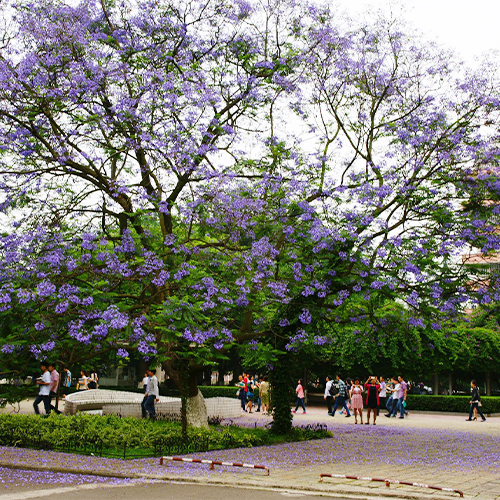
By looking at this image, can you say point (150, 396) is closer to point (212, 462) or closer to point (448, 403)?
point (212, 462)

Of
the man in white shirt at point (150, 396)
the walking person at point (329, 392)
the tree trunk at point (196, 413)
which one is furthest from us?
the walking person at point (329, 392)

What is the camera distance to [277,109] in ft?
45.4

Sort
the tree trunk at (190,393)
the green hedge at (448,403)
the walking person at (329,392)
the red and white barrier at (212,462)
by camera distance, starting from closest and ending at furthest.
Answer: the red and white barrier at (212,462) → the tree trunk at (190,393) → the walking person at (329,392) → the green hedge at (448,403)

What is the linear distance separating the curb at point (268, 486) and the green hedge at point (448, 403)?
2203 cm

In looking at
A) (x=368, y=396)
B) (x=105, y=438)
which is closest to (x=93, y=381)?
(x=368, y=396)

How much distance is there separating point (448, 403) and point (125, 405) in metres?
16.5

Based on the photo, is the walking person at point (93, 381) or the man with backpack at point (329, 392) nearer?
the man with backpack at point (329, 392)

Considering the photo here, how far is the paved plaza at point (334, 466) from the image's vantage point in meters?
8.21

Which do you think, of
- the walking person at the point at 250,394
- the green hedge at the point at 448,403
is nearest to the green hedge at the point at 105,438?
the walking person at the point at 250,394

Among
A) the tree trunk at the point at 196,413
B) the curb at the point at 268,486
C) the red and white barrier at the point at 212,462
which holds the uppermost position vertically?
the tree trunk at the point at 196,413

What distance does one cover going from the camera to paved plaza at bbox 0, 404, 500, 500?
821 cm

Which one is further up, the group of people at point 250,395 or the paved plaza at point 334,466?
the group of people at point 250,395

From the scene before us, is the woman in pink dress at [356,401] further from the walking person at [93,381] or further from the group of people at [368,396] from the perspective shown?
the walking person at [93,381]

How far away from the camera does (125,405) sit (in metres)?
18.8
